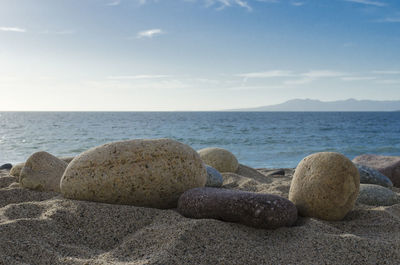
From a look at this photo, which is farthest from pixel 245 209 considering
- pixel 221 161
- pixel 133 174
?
pixel 221 161

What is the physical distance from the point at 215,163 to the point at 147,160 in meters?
3.66

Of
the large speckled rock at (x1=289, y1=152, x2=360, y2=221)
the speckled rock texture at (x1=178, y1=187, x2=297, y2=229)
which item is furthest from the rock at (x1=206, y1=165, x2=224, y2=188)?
the speckled rock texture at (x1=178, y1=187, x2=297, y2=229)

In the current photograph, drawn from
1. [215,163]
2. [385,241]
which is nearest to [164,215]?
[385,241]

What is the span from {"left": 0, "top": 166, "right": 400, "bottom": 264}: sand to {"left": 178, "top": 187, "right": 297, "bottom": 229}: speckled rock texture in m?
0.07

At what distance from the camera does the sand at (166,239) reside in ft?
7.37

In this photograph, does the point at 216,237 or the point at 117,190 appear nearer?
the point at 216,237

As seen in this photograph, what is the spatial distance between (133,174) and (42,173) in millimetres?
1724

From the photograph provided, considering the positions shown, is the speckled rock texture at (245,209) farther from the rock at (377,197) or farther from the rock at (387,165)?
the rock at (387,165)

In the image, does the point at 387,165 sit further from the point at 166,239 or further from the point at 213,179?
the point at 166,239

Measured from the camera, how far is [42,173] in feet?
14.9

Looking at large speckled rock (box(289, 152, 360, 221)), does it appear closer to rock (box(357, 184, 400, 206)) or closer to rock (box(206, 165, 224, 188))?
rock (box(357, 184, 400, 206))

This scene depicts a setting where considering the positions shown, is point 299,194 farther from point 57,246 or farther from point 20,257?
point 20,257

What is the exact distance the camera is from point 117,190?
11.5ft

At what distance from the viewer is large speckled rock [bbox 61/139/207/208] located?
11.5 ft
